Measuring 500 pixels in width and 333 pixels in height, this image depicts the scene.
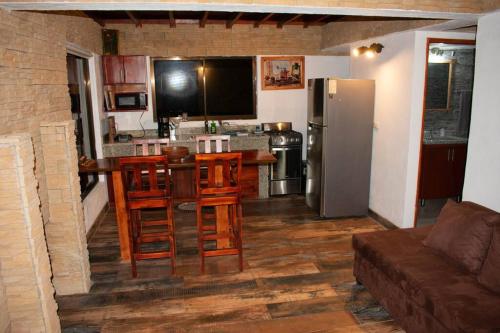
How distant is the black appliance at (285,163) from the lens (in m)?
6.04

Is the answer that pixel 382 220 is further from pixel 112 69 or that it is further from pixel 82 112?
pixel 112 69

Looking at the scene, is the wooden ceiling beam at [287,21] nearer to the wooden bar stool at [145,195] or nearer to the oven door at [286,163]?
the oven door at [286,163]

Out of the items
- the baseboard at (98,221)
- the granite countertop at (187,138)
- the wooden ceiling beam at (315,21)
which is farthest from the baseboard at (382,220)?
the baseboard at (98,221)

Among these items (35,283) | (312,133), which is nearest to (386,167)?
(312,133)

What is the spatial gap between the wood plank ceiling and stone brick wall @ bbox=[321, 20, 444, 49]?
12 centimetres

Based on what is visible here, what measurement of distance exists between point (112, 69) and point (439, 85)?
4.84m

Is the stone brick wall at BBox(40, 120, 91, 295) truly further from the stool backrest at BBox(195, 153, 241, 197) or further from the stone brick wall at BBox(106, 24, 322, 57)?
the stone brick wall at BBox(106, 24, 322, 57)

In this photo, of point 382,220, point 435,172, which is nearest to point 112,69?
point 382,220

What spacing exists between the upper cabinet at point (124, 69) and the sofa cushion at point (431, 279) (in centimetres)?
412

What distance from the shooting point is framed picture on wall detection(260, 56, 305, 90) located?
21.1 ft

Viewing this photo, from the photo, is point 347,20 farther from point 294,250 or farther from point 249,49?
point 294,250

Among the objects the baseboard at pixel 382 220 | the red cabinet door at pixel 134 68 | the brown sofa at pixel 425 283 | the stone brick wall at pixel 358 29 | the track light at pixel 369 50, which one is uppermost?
the stone brick wall at pixel 358 29

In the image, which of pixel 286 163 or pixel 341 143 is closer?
pixel 341 143

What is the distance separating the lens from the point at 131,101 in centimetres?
592
